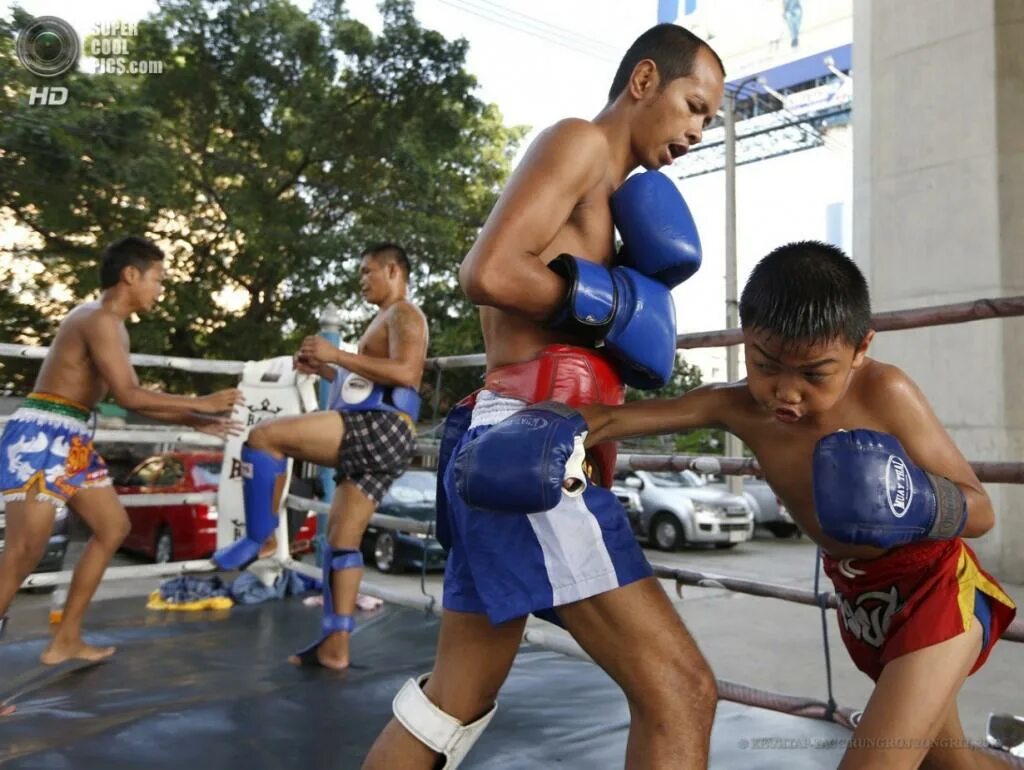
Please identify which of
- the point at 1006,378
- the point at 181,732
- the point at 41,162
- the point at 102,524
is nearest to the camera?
the point at 181,732

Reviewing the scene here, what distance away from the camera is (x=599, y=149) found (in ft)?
4.62

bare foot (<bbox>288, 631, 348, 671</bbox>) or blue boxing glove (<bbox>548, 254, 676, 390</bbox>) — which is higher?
blue boxing glove (<bbox>548, 254, 676, 390</bbox>)

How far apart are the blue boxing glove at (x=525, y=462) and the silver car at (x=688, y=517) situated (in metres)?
8.48

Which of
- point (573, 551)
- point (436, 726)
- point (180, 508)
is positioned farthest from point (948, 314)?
point (180, 508)

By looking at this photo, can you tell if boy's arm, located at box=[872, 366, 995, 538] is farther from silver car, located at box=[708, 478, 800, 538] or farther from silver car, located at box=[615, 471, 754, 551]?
silver car, located at box=[708, 478, 800, 538]

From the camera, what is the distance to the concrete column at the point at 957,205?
22.0 ft

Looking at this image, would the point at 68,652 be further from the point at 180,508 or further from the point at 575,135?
the point at 180,508

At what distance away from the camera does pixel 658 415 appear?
4.76ft

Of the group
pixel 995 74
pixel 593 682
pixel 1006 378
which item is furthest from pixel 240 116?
pixel 593 682

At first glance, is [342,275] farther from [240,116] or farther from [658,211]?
[658,211]

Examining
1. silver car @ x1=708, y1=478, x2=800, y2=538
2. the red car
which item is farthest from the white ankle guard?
silver car @ x1=708, y1=478, x2=800, y2=538

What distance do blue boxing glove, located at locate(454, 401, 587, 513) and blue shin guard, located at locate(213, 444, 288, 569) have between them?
1.96 m

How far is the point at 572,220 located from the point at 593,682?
5.95 feet

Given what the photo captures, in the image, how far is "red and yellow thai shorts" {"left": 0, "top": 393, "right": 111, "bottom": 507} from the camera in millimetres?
2830
